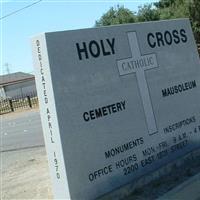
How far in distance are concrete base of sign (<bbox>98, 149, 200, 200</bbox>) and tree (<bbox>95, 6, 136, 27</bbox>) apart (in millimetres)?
43848

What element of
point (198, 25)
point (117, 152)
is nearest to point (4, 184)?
point (117, 152)

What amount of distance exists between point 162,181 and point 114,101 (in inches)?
49.4

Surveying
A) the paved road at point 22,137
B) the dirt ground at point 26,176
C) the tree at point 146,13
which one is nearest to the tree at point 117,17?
the tree at point 146,13

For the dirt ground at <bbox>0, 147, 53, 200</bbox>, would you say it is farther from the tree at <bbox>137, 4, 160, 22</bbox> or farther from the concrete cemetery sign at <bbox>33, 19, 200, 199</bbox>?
the tree at <bbox>137, 4, 160, 22</bbox>

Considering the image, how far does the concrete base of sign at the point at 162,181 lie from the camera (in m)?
6.75

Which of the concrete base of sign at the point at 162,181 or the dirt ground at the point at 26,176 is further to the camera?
the dirt ground at the point at 26,176

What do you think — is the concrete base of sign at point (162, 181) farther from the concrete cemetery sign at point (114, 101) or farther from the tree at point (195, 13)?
the tree at point (195, 13)

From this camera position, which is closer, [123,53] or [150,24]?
[123,53]

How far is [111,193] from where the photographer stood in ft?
21.9

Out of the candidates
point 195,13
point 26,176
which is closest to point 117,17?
point 195,13

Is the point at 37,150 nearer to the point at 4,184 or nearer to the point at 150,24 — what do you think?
the point at 4,184

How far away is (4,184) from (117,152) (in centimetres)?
302

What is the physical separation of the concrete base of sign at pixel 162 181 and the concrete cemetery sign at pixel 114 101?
116mm

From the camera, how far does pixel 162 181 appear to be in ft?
24.0
